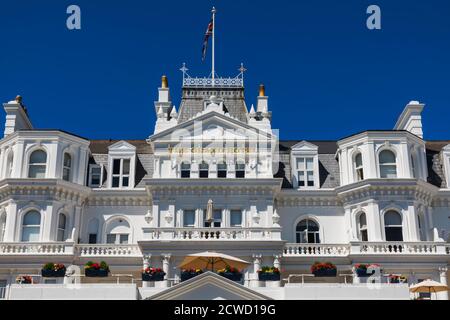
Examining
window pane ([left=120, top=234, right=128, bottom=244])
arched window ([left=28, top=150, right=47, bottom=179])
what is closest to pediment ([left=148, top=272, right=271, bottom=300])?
window pane ([left=120, top=234, right=128, bottom=244])

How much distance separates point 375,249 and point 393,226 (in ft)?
7.74

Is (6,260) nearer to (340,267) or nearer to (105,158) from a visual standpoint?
(105,158)

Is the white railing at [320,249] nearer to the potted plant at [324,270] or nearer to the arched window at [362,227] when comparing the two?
the arched window at [362,227]

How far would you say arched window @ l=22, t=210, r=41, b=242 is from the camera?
38.9 meters

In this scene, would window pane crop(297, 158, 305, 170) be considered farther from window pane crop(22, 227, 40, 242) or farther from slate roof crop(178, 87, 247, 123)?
window pane crop(22, 227, 40, 242)

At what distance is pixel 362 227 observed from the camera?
40.1 m

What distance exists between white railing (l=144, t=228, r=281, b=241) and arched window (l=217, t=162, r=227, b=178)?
174 inches

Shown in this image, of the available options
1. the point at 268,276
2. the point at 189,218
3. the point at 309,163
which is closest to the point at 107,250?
the point at 189,218

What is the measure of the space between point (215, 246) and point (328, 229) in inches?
309

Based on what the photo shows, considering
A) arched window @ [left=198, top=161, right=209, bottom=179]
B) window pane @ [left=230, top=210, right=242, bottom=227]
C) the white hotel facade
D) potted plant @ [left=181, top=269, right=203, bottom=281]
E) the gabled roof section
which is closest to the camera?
potted plant @ [left=181, top=269, right=203, bottom=281]

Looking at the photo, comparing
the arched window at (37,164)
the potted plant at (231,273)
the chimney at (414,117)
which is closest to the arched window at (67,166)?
the arched window at (37,164)

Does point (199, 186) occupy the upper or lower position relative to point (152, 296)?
upper
